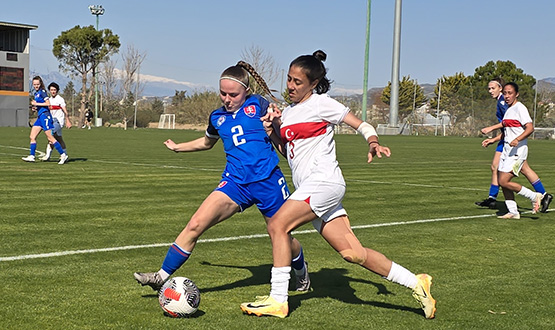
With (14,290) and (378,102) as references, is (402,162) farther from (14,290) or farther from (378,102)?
(378,102)

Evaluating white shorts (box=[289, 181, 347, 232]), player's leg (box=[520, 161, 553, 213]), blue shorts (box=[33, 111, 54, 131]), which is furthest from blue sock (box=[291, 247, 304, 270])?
blue shorts (box=[33, 111, 54, 131])

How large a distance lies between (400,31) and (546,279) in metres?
49.0

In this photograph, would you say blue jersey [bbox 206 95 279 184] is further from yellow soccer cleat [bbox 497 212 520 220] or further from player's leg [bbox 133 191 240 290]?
yellow soccer cleat [bbox 497 212 520 220]

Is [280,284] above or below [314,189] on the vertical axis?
below

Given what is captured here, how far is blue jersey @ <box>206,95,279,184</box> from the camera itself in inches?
237

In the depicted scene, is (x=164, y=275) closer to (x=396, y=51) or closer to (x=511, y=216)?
(x=511, y=216)

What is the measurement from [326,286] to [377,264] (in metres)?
1.18

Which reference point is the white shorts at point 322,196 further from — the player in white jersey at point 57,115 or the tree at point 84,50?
the tree at point 84,50

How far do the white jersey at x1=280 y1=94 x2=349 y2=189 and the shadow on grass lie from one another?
3.55 ft

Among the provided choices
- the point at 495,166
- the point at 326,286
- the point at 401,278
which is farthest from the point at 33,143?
the point at 401,278

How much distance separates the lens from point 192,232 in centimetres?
586

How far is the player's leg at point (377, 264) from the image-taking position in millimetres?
5508

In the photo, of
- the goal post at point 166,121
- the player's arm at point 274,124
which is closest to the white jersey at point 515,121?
the player's arm at point 274,124

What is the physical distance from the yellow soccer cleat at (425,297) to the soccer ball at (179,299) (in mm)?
1628
